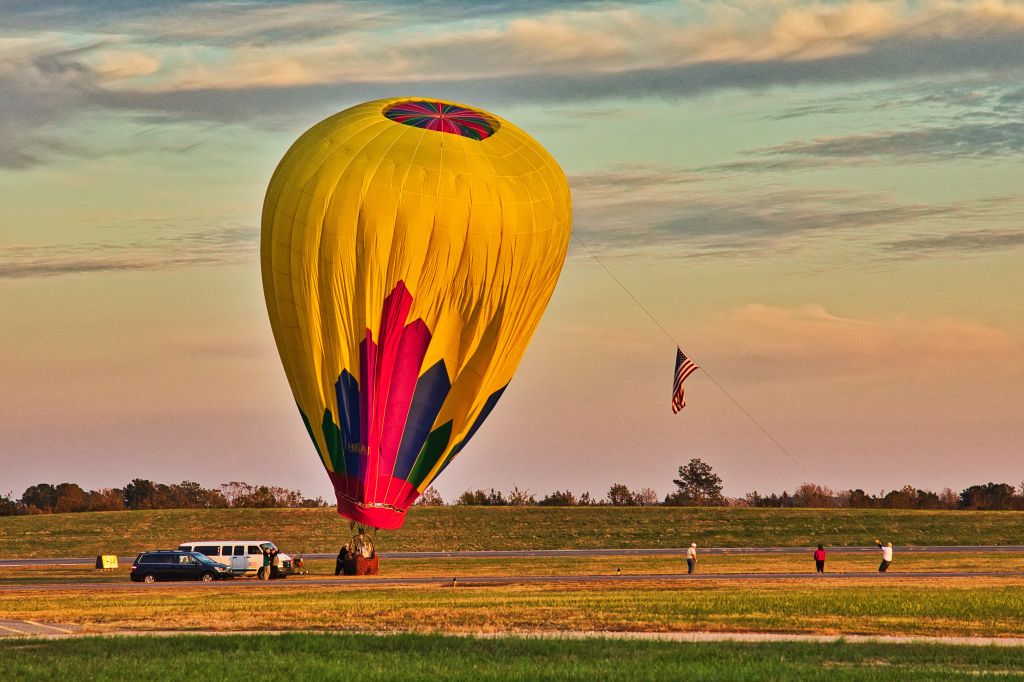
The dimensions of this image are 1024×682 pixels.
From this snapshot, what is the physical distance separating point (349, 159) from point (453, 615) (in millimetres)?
18065

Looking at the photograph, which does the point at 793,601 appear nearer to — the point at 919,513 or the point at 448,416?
the point at 448,416

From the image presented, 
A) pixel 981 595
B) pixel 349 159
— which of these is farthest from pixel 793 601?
pixel 349 159

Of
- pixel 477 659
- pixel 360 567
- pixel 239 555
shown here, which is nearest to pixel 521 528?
pixel 239 555

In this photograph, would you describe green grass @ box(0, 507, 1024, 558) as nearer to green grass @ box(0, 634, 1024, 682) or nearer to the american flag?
the american flag

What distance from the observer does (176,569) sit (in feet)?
178

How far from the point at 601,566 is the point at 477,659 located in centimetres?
3770

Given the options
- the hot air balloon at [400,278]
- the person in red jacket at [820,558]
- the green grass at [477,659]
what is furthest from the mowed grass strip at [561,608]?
the person in red jacket at [820,558]

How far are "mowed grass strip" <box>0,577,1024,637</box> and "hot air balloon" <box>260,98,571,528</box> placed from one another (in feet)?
18.5

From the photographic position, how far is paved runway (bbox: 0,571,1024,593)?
161 ft

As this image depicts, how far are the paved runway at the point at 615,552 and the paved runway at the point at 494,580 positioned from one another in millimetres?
20807

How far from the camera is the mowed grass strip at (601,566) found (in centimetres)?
5756

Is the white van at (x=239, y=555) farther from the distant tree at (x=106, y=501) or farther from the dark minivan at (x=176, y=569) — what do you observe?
the distant tree at (x=106, y=501)

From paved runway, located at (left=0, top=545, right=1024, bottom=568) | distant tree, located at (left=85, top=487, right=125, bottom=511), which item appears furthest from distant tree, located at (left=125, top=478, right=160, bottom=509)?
paved runway, located at (left=0, top=545, right=1024, bottom=568)

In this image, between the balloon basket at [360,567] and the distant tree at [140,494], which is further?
the distant tree at [140,494]
